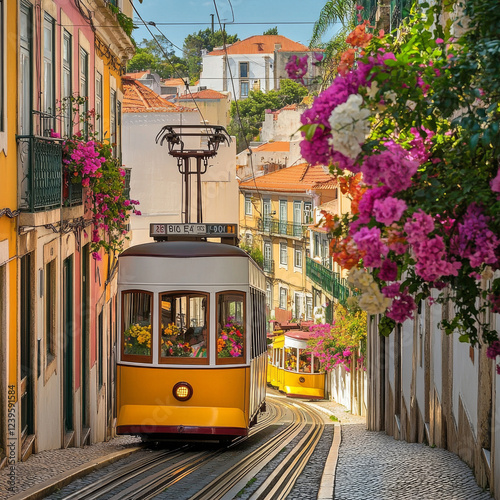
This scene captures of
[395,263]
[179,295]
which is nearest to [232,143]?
[179,295]

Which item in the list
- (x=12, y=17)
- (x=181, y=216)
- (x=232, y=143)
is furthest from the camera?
(x=232, y=143)

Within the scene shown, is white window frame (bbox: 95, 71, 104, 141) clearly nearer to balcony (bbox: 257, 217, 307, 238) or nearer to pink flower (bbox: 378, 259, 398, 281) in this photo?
pink flower (bbox: 378, 259, 398, 281)

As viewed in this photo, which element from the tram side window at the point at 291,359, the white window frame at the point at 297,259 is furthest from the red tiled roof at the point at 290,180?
the tram side window at the point at 291,359

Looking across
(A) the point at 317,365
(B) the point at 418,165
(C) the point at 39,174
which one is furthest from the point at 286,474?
(A) the point at 317,365

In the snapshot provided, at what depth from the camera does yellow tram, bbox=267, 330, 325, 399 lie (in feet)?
122

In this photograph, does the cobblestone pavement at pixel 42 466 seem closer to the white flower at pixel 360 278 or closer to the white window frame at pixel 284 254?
the white flower at pixel 360 278

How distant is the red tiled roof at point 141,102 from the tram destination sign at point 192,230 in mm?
16857

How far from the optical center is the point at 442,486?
26.9 feet

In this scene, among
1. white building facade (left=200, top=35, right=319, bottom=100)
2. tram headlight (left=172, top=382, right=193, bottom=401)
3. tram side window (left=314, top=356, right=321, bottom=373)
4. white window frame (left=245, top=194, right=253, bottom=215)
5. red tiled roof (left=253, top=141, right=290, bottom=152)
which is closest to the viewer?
tram headlight (left=172, top=382, right=193, bottom=401)

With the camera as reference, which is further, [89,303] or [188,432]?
[89,303]

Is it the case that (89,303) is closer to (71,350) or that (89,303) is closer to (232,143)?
(71,350)

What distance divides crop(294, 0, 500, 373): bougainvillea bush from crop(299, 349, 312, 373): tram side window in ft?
107

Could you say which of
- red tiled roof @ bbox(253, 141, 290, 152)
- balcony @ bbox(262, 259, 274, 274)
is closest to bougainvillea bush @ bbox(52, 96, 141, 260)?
balcony @ bbox(262, 259, 274, 274)

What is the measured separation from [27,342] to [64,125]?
3.66 metres
